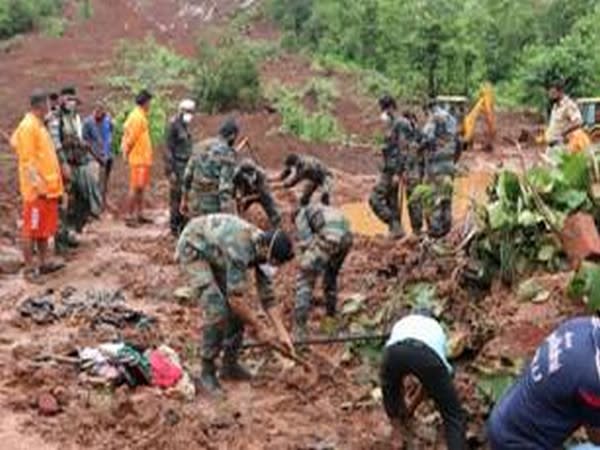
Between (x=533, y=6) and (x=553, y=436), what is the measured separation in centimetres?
3451

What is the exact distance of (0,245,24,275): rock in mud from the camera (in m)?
12.0

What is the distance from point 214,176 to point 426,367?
5.26 meters

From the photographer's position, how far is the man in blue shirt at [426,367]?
6461 millimetres

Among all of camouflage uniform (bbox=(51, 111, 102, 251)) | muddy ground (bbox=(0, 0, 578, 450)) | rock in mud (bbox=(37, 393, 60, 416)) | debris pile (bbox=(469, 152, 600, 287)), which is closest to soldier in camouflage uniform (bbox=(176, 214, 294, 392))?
muddy ground (bbox=(0, 0, 578, 450))

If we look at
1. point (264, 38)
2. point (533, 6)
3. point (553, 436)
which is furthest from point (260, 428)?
point (264, 38)

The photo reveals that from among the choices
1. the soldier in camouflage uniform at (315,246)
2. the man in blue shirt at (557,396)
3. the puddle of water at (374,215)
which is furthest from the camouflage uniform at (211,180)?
the man in blue shirt at (557,396)

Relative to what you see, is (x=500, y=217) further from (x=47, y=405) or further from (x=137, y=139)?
(x=137, y=139)

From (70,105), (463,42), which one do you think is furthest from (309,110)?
(70,105)

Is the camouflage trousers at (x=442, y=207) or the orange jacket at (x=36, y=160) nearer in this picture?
the orange jacket at (x=36, y=160)

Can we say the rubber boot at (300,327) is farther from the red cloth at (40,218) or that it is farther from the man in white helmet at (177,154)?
the man in white helmet at (177,154)

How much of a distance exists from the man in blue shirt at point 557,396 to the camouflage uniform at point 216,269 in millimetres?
3238

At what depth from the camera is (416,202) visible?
1291 cm

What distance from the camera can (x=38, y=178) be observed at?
36.9 feet

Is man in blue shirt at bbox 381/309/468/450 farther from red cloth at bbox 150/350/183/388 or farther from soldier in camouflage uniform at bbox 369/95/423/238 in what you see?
soldier in camouflage uniform at bbox 369/95/423/238
